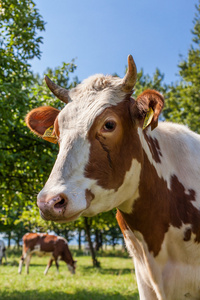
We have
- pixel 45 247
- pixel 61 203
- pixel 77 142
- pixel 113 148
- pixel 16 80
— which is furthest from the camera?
pixel 45 247

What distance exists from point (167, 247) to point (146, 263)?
23cm

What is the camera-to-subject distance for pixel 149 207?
2426mm

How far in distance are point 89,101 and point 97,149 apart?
1.30ft

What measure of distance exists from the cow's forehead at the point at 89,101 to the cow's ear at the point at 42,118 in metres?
0.48

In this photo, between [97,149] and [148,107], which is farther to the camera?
[148,107]

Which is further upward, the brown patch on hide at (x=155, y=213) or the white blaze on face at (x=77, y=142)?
the white blaze on face at (x=77, y=142)

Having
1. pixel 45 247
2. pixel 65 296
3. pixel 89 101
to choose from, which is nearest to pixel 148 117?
pixel 89 101

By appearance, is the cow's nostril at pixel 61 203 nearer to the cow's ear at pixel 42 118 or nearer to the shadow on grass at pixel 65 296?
the cow's ear at pixel 42 118

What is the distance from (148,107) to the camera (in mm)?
2279

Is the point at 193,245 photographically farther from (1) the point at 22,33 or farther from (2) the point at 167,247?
(1) the point at 22,33

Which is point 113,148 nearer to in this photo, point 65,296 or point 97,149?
point 97,149

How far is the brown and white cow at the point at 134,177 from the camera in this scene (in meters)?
1.98

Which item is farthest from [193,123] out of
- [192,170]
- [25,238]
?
[192,170]

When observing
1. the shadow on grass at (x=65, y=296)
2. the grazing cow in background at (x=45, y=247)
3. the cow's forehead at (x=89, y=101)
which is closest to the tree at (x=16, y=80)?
the shadow on grass at (x=65, y=296)
